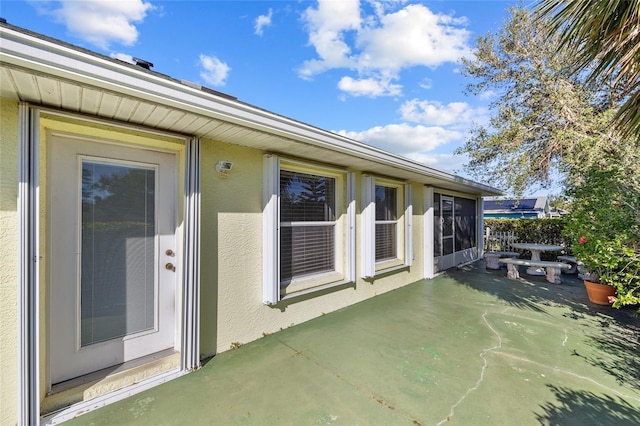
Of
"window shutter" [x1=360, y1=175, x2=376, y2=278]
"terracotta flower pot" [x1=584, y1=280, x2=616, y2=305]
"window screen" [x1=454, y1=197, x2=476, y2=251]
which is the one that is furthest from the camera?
"window screen" [x1=454, y1=197, x2=476, y2=251]

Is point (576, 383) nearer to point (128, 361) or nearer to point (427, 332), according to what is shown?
point (427, 332)

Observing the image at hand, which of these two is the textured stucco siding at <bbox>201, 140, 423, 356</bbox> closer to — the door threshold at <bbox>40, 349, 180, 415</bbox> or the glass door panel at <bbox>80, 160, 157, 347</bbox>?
the door threshold at <bbox>40, 349, 180, 415</bbox>

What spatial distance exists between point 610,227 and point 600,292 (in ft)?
6.47

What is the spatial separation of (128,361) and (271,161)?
2746 mm

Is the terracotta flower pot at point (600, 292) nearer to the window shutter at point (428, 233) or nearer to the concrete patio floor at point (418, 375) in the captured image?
the concrete patio floor at point (418, 375)

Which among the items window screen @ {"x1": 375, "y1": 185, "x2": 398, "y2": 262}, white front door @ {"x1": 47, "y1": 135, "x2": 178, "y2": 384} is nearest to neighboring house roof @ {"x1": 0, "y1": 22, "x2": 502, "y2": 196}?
white front door @ {"x1": 47, "y1": 135, "x2": 178, "y2": 384}

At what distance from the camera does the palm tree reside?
247 cm

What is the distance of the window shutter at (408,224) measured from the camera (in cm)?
641

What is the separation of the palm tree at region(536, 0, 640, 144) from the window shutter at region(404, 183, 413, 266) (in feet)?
12.0

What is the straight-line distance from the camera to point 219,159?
3266mm

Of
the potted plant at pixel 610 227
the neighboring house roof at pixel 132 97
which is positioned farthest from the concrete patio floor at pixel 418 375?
the neighboring house roof at pixel 132 97

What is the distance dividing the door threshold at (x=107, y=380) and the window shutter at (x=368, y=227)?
11.2 feet

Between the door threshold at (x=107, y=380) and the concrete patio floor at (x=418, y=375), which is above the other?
the door threshold at (x=107, y=380)

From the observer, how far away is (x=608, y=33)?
273 centimetres
